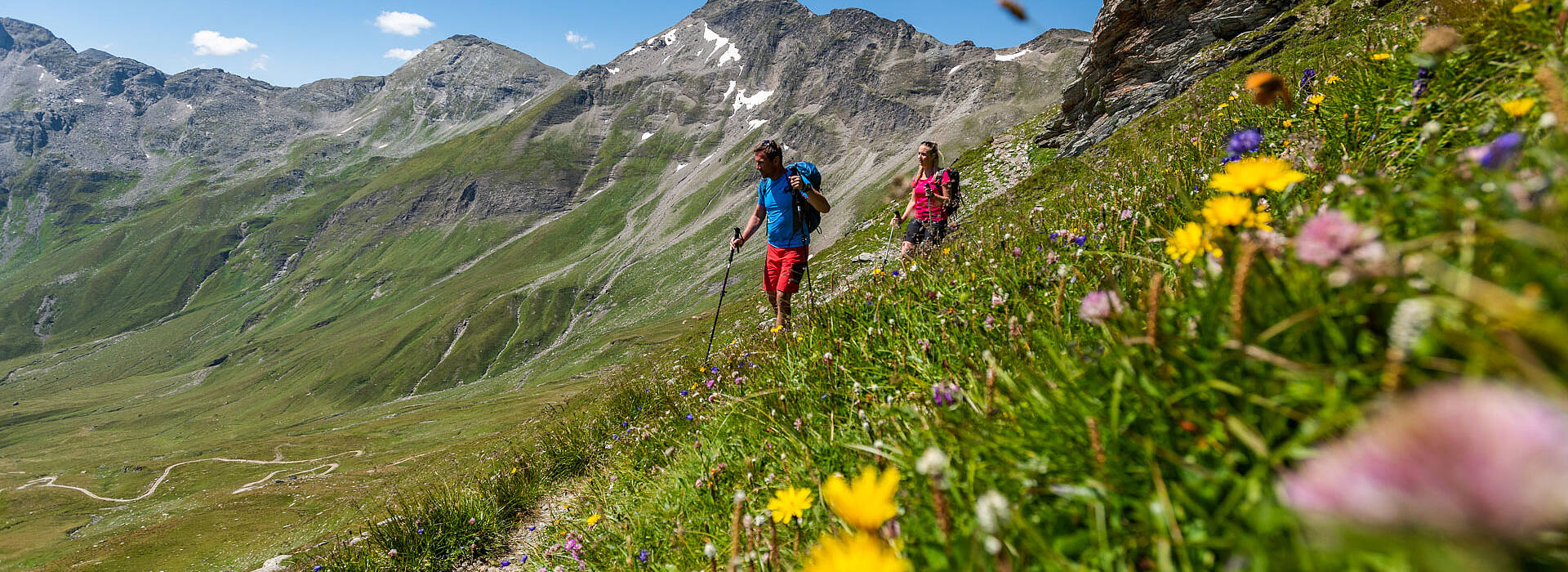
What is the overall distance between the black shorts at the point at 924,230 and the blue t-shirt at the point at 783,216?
234cm

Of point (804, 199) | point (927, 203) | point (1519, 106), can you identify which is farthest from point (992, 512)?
point (927, 203)

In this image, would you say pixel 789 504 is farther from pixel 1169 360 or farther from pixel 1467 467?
pixel 1467 467

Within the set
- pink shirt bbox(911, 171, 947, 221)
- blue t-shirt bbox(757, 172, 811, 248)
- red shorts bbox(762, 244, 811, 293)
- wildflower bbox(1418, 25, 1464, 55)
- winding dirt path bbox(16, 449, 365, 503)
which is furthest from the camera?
winding dirt path bbox(16, 449, 365, 503)

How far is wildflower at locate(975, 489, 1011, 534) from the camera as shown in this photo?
5.03 feet

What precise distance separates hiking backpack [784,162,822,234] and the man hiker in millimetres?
21

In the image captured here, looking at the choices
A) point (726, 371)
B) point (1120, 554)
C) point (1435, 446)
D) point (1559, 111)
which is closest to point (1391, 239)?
point (1559, 111)

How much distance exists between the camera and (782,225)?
450 inches

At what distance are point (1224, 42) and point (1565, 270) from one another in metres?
35.8

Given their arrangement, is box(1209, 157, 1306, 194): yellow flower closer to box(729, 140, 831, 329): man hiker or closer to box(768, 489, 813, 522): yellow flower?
box(768, 489, 813, 522): yellow flower

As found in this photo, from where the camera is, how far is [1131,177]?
7.36 metres

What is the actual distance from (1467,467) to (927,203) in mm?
13089

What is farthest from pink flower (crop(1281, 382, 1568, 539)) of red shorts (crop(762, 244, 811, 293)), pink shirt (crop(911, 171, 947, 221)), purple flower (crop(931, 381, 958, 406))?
pink shirt (crop(911, 171, 947, 221))

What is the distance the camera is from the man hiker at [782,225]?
440 inches

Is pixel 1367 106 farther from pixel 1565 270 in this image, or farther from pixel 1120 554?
pixel 1120 554
